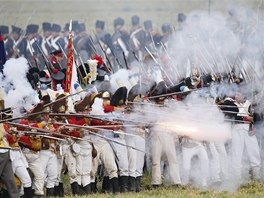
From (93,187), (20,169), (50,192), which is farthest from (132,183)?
(20,169)

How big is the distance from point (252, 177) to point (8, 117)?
5.63 metres

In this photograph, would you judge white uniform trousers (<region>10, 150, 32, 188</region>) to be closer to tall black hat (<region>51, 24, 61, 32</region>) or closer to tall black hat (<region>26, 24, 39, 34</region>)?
tall black hat (<region>26, 24, 39, 34</region>)

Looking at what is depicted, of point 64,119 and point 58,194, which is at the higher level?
point 64,119

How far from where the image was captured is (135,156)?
18625 millimetres

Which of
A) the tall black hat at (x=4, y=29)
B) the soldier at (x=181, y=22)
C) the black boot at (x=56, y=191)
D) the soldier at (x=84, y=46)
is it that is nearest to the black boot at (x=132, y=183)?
the black boot at (x=56, y=191)

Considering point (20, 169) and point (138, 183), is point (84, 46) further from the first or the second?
point (20, 169)

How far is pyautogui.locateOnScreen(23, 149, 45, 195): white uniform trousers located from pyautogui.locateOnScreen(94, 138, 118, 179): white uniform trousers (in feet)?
4.22

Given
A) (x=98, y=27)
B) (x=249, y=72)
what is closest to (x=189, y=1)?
(x=98, y=27)

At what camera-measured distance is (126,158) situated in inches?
728

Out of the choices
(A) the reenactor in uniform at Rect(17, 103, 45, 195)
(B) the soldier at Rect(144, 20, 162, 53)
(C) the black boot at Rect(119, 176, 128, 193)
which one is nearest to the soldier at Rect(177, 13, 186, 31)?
(B) the soldier at Rect(144, 20, 162, 53)

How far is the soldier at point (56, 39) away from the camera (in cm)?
2992

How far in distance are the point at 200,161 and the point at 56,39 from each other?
1261 centimetres

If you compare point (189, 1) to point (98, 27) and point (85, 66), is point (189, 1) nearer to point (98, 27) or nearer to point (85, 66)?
point (98, 27)

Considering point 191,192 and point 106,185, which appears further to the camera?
point 106,185
